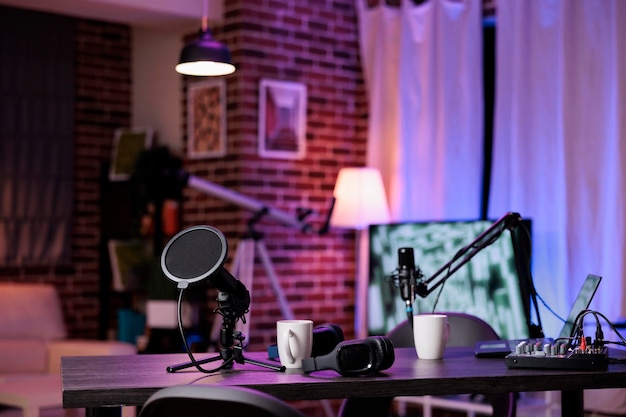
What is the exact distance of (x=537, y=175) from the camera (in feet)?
17.1

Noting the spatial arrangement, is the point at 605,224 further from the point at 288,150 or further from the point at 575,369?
the point at 575,369

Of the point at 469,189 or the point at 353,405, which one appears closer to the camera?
the point at 353,405

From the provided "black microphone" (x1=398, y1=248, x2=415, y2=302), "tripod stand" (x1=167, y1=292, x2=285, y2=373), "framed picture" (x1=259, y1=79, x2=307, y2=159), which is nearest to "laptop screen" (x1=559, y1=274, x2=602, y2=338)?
"black microphone" (x1=398, y1=248, x2=415, y2=302)

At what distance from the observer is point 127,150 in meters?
6.61

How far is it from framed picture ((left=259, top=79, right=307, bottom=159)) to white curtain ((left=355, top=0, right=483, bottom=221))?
45cm

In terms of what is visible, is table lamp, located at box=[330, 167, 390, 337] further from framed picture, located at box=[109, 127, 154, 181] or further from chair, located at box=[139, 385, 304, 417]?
chair, located at box=[139, 385, 304, 417]

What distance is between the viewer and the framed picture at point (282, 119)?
19.0 feet

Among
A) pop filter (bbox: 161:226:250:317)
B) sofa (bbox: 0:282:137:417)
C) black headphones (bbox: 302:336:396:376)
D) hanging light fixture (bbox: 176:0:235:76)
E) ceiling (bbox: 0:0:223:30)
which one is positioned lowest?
sofa (bbox: 0:282:137:417)

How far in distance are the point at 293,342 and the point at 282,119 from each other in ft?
11.6

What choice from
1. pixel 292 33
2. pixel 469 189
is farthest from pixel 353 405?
pixel 292 33

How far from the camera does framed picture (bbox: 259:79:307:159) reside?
578 centimetres

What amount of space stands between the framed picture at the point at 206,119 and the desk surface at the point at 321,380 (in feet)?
11.0

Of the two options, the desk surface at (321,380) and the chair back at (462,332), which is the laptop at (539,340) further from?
the chair back at (462,332)

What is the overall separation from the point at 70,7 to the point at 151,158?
102 centimetres
